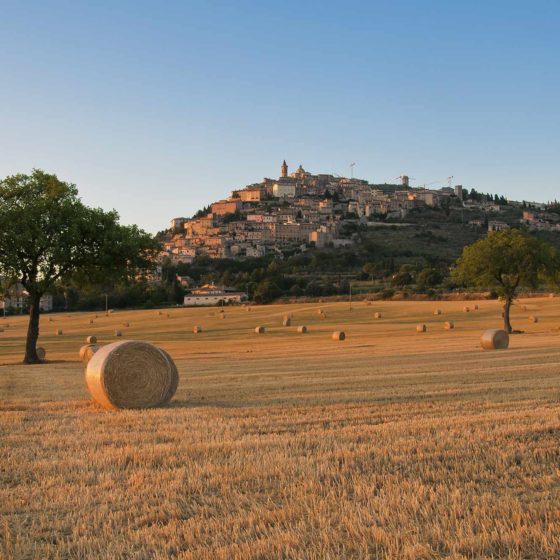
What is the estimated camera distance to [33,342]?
33.1 m

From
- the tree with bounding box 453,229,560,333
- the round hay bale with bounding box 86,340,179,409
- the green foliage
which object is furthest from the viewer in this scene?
the green foliage

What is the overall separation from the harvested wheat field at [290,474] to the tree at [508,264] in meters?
29.8

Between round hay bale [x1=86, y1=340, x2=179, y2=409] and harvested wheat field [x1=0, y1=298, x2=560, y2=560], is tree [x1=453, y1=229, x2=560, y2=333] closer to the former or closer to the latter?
harvested wheat field [x1=0, y1=298, x2=560, y2=560]

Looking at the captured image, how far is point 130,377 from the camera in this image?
48.0ft

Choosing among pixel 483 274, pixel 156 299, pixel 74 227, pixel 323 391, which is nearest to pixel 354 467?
pixel 323 391

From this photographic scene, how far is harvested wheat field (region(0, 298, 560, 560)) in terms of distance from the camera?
5457 mm

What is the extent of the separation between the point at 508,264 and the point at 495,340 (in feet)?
45.0

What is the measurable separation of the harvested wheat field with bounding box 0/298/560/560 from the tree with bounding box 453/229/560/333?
97.9 ft

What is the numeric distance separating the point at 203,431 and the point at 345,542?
5.19 meters

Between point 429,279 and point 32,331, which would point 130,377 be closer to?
point 32,331

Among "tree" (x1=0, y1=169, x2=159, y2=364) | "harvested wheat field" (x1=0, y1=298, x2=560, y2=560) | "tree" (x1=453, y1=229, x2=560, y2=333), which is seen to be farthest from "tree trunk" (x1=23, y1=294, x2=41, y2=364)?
"tree" (x1=453, y1=229, x2=560, y2=333)

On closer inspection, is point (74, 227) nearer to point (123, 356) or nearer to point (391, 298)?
point (123, 356)

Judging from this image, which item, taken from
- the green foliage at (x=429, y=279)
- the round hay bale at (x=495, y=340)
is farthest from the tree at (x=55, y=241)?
the green foliage at (x=429, y=279)

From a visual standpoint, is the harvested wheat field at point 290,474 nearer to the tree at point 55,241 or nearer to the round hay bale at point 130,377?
the round hay bale at point 130,377
